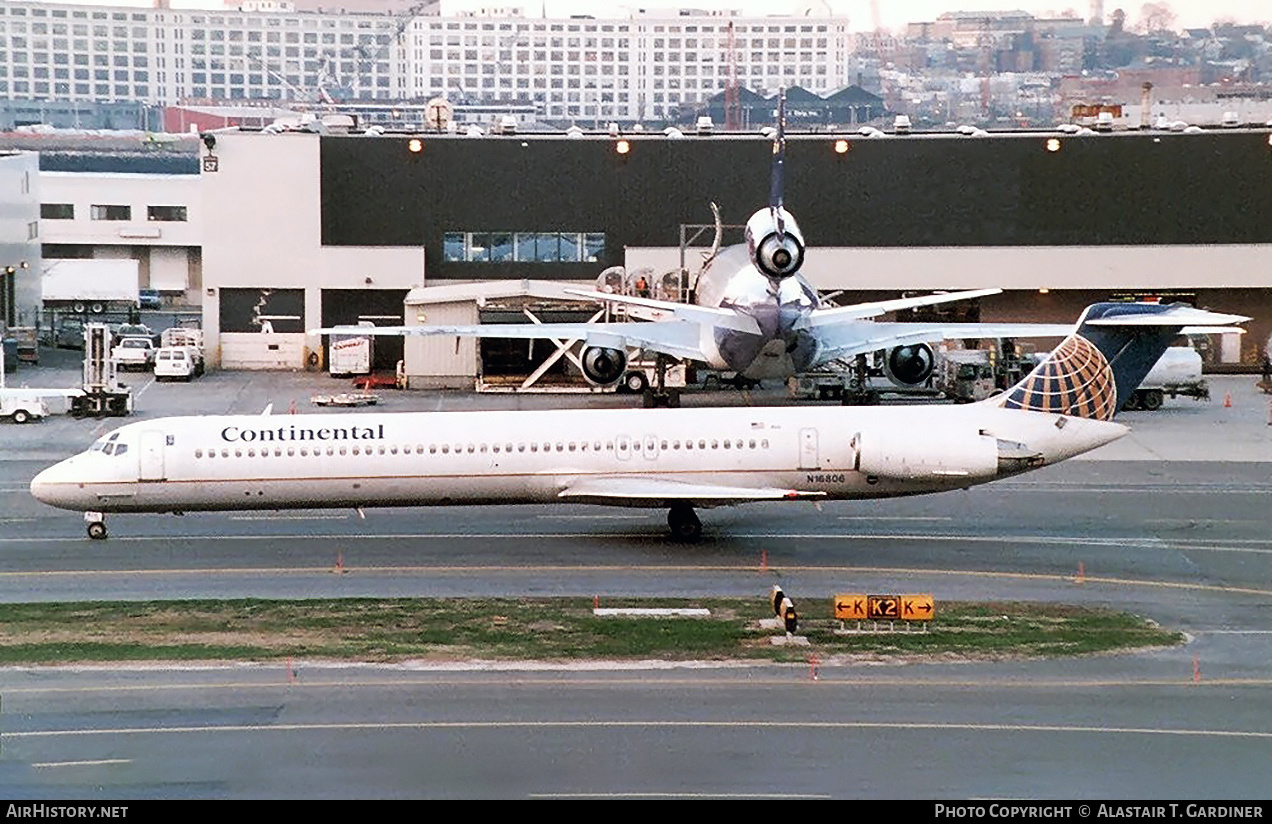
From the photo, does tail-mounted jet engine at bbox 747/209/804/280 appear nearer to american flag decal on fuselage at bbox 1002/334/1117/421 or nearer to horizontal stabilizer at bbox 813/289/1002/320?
horizontal stabilizer at bbox 813/289/1002/320

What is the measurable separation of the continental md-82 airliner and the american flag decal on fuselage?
0.03 m

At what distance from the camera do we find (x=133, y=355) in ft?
270

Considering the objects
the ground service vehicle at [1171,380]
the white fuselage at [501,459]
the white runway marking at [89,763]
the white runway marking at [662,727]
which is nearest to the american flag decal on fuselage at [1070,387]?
the white fuselage at [501,459]

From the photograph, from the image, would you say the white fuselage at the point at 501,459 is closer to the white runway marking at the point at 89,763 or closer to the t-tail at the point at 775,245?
the white runway marking at the point at 89,763

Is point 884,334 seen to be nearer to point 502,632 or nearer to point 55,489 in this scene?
point 55,489

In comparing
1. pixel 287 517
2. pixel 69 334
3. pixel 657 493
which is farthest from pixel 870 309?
pixel 69 334

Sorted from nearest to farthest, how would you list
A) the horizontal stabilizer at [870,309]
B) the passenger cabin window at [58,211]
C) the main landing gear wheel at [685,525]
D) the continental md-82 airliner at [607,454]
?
the continental md-82 airliner at [607,454], the main landing gear wheel at [685,525], the horizontal stabilizer at [870,309], the passenger cabin window at [58,211]

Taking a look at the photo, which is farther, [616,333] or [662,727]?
[616,333]

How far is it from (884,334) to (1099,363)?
932 inches

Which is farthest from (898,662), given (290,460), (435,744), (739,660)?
(290,460)

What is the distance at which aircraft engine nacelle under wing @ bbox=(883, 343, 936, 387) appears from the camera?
7044 centimetres

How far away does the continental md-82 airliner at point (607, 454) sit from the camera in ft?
148

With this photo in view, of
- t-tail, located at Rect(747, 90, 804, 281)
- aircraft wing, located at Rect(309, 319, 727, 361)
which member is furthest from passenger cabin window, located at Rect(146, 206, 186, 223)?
t-tail, located at Rect(747, 90, 804, 281)

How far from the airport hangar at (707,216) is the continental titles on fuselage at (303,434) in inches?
1410
